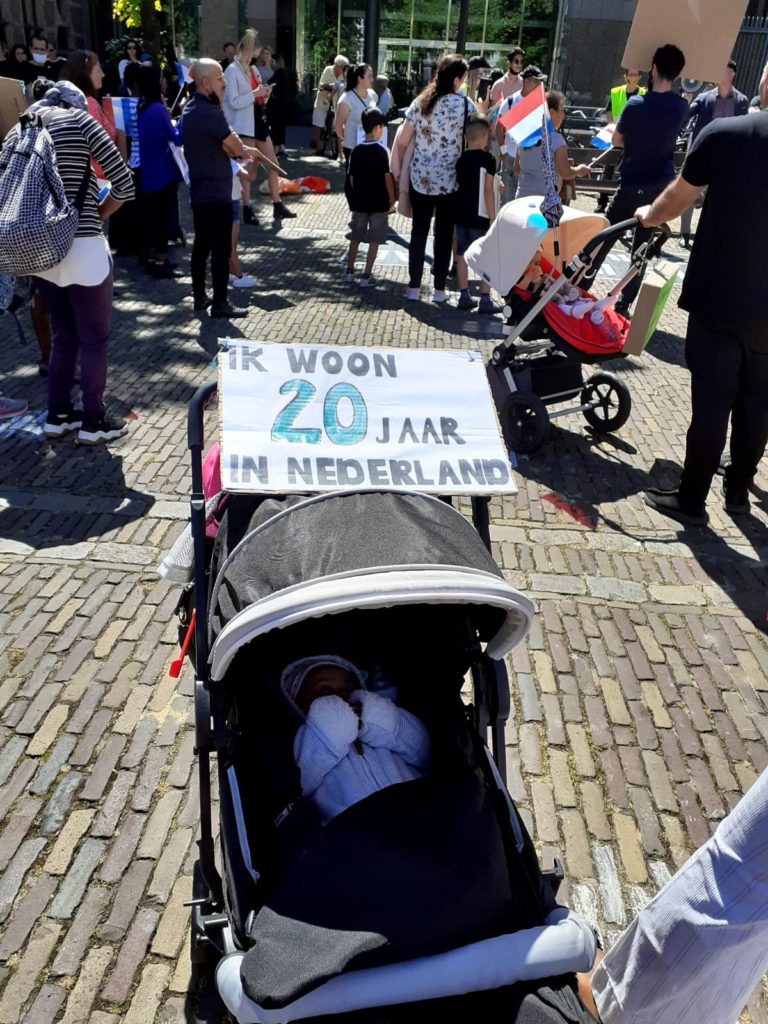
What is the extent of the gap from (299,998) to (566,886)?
5.09 feet

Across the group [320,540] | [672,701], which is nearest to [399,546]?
[320,540]

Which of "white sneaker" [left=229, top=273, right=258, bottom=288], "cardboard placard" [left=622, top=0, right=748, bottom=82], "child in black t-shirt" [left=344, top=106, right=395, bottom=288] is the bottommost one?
"white sneaker" [left=229, top=273, right=258, bottom=288]

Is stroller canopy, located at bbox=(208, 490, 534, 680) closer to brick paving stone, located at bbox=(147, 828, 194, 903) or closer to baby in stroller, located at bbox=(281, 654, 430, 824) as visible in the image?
baby in stroller, located at bbox=(281, 654, 430, 824)

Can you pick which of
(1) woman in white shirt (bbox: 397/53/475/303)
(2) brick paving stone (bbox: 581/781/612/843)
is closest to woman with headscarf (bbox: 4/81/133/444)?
(2) brick paving stone (bbox: 581/781/612/843)

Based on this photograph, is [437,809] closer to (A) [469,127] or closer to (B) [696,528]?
(B) [696,528]

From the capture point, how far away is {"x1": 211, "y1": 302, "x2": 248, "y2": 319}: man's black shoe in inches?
368

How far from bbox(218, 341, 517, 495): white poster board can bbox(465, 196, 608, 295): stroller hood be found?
11.5 ft

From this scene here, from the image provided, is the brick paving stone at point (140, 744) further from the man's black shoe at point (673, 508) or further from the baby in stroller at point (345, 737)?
the man's black shoe at point (673, 508)

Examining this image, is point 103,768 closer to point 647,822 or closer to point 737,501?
point 647,822

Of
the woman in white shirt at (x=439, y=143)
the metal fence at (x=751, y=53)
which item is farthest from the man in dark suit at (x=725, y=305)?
the metal fence at (x=751, y=53)

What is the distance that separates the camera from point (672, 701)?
4.13m

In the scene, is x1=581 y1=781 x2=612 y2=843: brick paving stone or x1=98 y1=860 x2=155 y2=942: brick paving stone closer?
x1=98 y1=860 x2=155 y2=942: brick paving stone

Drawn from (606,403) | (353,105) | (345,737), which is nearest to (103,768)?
A: (345,737)

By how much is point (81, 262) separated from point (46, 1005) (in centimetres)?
431
